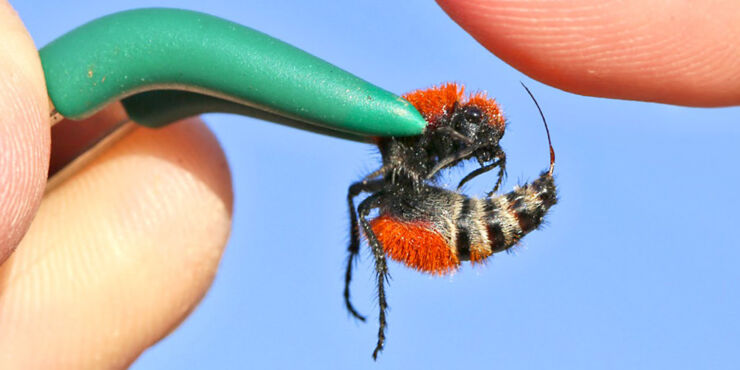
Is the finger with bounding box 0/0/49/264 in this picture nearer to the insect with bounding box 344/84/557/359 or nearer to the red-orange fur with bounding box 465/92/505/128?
the insect with bounding box 344/84/557/359

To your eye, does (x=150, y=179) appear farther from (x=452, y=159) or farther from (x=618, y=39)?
(x=618, y=39)

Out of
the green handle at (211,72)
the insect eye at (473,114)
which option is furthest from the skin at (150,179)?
the insect eye at (473,114)

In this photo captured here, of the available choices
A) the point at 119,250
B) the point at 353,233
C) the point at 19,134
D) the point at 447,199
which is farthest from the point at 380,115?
the point at 119,250

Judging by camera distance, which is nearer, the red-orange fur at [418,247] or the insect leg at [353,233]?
the red-orange fur at [418,247]

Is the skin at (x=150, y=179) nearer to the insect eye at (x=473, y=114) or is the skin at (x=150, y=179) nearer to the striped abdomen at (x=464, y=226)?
the insect eye at (x=473, y=114)

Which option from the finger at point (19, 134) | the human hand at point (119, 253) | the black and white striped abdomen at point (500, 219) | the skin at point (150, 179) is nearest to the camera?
the finger at point (19, 134)
